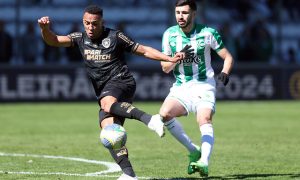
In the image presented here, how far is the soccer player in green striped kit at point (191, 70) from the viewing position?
9.84 metres

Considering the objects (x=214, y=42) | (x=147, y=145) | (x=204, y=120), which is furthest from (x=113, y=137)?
(x=147, y=145)

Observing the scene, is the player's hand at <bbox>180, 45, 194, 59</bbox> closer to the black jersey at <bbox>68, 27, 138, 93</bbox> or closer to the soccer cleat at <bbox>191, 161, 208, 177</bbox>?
the black jersey at <bbox>68, 27, 138, 93</bbox>

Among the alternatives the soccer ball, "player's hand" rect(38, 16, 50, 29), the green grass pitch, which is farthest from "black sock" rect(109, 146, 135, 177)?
"player's hand" rect(38, 16, 50, 29)

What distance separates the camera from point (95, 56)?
9.39m

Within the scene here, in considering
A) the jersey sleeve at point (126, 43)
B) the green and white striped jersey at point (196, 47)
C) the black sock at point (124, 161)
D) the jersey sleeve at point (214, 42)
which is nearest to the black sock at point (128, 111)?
the black sock at point (124, 161)

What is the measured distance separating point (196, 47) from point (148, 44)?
1657 centimetres

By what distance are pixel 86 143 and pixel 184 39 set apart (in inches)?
185

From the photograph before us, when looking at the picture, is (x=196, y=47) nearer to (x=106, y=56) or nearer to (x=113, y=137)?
(x=106, y=56)

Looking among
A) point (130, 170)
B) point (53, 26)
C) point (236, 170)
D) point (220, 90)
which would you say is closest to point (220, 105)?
point (220, 90)

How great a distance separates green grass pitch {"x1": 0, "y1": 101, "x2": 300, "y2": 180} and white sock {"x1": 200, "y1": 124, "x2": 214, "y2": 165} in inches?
18.4

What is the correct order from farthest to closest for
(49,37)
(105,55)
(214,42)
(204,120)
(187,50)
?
1. (214,42)
2. (204,120)
3. (49,37)
4. (105,55)
5. (187,50)

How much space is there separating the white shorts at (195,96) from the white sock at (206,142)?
0.34m

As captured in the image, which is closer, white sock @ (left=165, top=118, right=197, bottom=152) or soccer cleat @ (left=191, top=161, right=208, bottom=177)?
soccer cleat @ (left=191, top=161, right=208, bottom=177)

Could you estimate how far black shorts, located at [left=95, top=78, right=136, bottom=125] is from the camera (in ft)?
30.3
